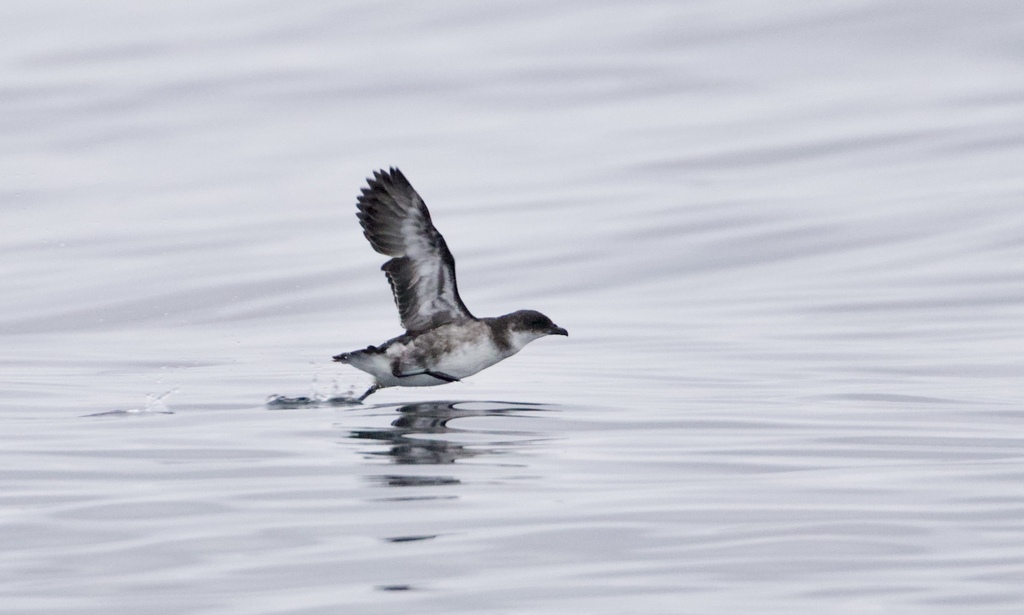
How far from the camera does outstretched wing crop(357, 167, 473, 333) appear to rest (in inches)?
567

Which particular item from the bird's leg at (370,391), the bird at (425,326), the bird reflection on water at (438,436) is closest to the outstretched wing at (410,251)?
the bird at (425,326)

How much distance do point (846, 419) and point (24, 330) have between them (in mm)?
13247

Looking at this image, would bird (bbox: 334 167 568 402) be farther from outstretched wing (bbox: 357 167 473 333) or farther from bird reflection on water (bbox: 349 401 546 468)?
bird reflection on water (bbox: 349 401 546 468)

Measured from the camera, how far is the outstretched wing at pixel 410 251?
1441 centimetres

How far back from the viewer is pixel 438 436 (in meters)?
12.7

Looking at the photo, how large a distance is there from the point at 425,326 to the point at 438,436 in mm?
2194

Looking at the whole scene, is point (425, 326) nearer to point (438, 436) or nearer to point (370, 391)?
point (370, 391)

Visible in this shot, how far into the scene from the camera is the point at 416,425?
43.7ft

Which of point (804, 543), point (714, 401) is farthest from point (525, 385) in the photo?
point (804, 543)

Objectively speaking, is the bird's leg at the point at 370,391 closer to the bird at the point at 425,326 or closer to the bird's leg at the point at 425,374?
the bird at the point at 425,326

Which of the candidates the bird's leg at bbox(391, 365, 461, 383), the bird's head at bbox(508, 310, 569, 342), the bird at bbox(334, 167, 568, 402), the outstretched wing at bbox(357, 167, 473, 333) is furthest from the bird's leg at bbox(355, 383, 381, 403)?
the bird's head at bbox(508, 310, 569, 342)

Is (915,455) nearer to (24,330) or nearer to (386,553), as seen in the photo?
(386,553)

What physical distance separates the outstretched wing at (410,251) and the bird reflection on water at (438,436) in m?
0.76

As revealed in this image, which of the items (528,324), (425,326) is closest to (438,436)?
(528,324)
